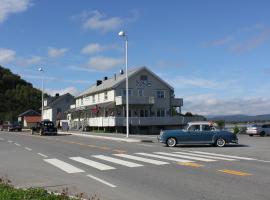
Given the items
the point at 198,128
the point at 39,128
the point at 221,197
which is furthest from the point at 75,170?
the point at 39,128

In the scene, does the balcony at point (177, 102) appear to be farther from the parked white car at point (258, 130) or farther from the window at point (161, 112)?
the parked white car at point (258, 130)

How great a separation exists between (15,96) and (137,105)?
101283 mm

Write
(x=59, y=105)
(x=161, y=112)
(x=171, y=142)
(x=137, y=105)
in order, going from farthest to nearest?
1. (x=59, y=105)
2. (x=161, y=112)
3. (x=137, y=105)
4. (x=171, y=142)

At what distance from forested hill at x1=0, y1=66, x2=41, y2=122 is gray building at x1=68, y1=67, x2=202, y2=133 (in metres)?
84.6

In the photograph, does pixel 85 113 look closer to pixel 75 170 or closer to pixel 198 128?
pixel 198 128

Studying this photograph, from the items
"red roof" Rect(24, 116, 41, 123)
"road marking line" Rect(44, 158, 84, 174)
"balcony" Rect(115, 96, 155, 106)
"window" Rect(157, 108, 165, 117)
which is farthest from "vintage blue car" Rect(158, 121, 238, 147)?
"red roof" Rect(24, 116, 41, 123)

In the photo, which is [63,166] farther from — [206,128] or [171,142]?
[206,128]

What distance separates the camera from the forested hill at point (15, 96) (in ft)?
526

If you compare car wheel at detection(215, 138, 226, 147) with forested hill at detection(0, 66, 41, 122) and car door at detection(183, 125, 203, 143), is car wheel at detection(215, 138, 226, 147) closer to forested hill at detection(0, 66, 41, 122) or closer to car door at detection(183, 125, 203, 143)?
car door at detection(183, 125, 203, 143)

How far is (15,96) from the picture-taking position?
16200cm

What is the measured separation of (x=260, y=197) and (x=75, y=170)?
761 cm

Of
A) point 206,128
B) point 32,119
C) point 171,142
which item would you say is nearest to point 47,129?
point 171,142

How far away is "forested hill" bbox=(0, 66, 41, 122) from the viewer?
526 feet

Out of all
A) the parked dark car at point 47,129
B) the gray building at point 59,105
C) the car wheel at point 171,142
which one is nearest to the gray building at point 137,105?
the parked dark car at point 47,129
